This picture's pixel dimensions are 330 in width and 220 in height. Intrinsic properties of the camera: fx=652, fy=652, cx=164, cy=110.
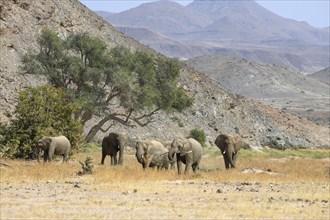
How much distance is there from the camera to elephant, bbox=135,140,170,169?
31531mm

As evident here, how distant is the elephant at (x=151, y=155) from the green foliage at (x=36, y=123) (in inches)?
315

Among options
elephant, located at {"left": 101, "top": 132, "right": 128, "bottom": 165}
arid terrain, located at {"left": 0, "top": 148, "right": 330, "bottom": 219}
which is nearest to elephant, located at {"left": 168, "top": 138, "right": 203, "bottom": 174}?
arid terrain, located at {"left": 0, "top": 148, "right": 330, "bottom": 219}

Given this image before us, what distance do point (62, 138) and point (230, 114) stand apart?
4997 cm

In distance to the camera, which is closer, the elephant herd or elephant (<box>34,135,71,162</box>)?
the elephant herd

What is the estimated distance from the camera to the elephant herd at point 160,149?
97.6ft

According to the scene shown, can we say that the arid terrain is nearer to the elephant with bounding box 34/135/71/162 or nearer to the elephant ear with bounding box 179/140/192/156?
the elephant ear with bounding box 179/140/192/156

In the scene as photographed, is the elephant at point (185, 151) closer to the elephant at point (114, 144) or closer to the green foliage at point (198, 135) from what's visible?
the elephant at point (114, 144)

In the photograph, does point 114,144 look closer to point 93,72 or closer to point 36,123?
point 36,123

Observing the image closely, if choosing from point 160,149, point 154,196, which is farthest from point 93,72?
point 154,196

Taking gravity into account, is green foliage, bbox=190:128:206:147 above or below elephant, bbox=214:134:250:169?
above

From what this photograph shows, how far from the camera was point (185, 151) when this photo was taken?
97.5ft

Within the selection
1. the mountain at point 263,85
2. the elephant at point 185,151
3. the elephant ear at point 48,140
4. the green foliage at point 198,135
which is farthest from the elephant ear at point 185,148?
the mountain at point 263,85

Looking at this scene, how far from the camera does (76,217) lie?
15.3 m

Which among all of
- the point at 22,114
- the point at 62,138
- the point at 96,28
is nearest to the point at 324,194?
the point at 62,138
